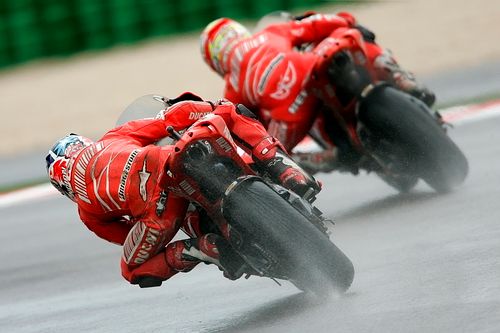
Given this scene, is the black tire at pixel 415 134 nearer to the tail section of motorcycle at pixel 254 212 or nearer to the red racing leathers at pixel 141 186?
the red racing leathers at pixel 141 186

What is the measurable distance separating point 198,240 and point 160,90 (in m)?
11.7

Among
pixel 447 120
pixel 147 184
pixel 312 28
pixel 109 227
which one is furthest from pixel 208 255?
pixel 447 120

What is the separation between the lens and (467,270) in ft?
19.5

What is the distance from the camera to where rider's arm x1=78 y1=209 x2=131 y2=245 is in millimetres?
6488

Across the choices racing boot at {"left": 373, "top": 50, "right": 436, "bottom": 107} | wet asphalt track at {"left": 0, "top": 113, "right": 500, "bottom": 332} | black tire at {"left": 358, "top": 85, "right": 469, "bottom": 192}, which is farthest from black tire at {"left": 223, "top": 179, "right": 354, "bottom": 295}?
racing boot at {"left": 373, "top": 50, "right": 436, "bottom": 107}

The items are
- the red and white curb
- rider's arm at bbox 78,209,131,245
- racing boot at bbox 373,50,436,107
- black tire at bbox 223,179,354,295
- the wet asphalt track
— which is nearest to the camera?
the wet asphalt track

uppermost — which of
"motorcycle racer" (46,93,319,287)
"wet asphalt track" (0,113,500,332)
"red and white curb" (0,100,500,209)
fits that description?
"motorcycle racer" (46,93,319,287)

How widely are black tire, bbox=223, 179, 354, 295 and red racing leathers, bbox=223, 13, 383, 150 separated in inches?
108

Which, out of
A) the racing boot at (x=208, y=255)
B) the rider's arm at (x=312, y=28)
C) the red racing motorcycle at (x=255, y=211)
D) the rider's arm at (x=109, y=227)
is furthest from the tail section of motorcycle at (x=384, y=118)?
the red racing motorcycle at (x=255, y=211)

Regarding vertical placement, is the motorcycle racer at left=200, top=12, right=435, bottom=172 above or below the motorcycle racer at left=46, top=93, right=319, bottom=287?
below

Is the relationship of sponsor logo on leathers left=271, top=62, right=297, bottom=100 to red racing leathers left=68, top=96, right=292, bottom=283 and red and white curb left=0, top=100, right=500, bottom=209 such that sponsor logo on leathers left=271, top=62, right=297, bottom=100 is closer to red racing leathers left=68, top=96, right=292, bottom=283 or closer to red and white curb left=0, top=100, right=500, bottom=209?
red racing leathers left=68, top=96, right=292, bottom=283

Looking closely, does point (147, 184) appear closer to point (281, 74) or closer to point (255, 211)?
point (255, 211)

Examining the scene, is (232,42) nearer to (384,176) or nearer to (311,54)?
(311,54)

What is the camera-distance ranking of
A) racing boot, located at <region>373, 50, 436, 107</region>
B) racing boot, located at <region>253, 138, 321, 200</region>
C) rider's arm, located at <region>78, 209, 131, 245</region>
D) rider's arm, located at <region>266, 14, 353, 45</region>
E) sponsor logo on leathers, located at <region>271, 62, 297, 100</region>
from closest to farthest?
racing boot, located at <region>253, 138, 321, 200</region> < rider's arm, located at <region>78, 209, 131, 245</region> < sponsor logo on leathers, located at <region>271, 62, 297, 100</region> < racing boot, located at <region>373, 50, 436, 107</region> < rider's arm, located at <region>266, 14, 353, 45</region>
